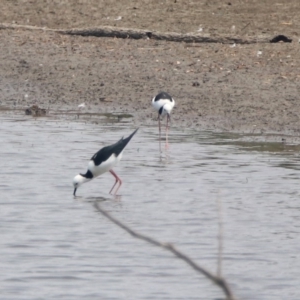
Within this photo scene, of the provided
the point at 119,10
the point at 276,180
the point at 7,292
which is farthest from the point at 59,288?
the point at 119,10

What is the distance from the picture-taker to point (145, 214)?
7.71 metres

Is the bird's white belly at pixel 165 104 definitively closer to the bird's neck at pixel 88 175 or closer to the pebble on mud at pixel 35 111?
the pebble on mud at pixel 35 111

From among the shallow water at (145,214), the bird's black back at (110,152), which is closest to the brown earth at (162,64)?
the shallow water at (145,214)

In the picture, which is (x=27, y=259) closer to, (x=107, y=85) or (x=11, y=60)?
(x=107, y=85)

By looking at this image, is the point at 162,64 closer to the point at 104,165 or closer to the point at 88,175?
the point at 104,165

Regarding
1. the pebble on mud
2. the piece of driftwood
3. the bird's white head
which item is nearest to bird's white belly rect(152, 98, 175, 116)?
the pebble on mud

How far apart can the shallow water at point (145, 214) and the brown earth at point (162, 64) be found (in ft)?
2.85

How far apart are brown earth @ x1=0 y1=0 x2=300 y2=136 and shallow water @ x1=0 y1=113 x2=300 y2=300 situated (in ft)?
2.85

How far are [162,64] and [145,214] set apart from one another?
6.07m

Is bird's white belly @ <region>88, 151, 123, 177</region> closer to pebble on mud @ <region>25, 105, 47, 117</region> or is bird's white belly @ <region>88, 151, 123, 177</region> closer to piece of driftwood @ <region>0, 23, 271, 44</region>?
pebble on mud @ <region>25, 105, 47, 117</region>

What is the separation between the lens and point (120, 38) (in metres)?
14.9

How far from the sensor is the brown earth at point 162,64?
11.8 m

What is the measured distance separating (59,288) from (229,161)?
412cm

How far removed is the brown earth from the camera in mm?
11844
